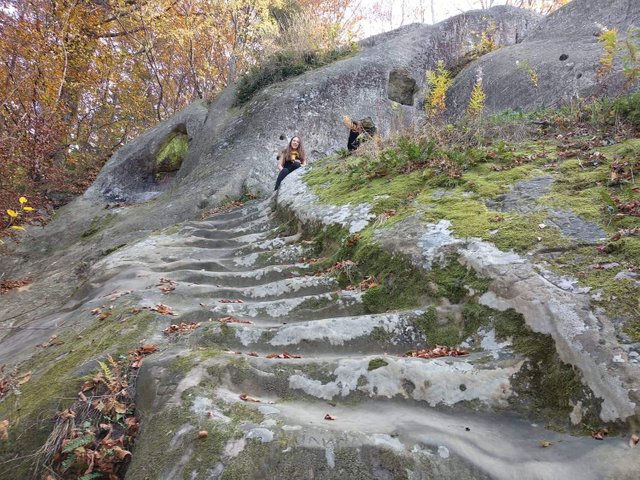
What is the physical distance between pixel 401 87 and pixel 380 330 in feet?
40.2

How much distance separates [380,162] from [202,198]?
5473 mm

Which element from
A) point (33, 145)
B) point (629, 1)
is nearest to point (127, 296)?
point (33, 145)

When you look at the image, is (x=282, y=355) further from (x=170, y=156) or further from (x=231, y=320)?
(x=170, y=156)

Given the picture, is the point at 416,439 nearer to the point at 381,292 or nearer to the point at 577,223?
the point at 381,292

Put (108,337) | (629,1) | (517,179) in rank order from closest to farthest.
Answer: (108,337) < (517,179) < (629,1)

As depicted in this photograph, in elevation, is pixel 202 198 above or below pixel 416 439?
above

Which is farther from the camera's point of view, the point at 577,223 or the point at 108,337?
the point at 108,337

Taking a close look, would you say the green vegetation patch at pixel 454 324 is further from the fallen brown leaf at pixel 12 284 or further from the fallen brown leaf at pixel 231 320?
the fallen brown leaf at pixel 12 284

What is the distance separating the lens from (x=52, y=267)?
9.41 m

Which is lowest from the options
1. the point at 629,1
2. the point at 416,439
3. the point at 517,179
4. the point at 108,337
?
the point at 416,439

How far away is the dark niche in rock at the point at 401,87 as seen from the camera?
13.6 m

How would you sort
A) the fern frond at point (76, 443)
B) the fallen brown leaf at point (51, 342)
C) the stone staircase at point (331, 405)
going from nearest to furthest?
the stone staircase at point (331, 405) → the fern frond at point (76, 443) → the fallen brown leaf at point (51, 342)

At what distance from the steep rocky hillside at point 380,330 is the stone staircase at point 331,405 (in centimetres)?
1

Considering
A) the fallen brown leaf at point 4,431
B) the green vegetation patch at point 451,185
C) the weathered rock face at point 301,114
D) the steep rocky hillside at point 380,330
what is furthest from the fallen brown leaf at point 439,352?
the weathered rock face at point 301,114
